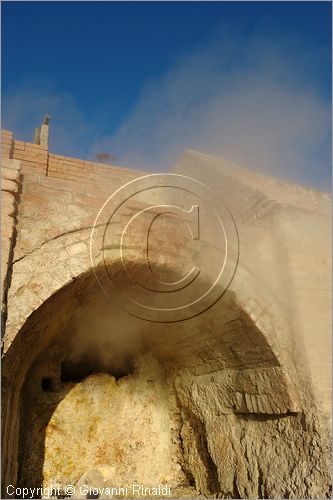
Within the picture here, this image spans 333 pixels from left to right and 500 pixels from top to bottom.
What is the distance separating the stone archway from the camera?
12.9 ft

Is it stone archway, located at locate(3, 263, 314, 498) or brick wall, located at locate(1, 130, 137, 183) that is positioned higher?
brick wall, located at locate(1, 130, 137, 183)

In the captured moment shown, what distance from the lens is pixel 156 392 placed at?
18.1 feet

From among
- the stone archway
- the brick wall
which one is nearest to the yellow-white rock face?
the stone archway

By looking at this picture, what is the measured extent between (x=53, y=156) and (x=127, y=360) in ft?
8.92

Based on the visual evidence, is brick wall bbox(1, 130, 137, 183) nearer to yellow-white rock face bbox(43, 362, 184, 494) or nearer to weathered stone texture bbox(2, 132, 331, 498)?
weathered stone texture bbox(2, 132, 331, 498)

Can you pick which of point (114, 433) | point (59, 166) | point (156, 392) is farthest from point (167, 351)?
point (59, 166)

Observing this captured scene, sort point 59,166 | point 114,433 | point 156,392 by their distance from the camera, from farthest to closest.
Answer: point 156,392
point 59,166
point 114,433

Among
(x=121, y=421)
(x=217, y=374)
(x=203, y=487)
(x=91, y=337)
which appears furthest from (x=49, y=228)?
(x=203, y=487)

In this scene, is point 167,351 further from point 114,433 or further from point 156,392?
point 114,433

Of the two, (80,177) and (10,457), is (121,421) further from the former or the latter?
(80,177)

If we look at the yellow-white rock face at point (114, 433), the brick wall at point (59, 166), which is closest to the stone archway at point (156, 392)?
the yellow-white rock face at point (114, 433)

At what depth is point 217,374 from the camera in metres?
4.75

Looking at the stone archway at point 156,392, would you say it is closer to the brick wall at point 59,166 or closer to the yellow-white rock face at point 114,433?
the yellow-white rock face at point 114,433

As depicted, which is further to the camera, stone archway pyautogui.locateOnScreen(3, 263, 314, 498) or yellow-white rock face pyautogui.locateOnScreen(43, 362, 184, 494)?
yellow-white rock face pyautogui.locateOnScreen(43, 362, 184, 494)
